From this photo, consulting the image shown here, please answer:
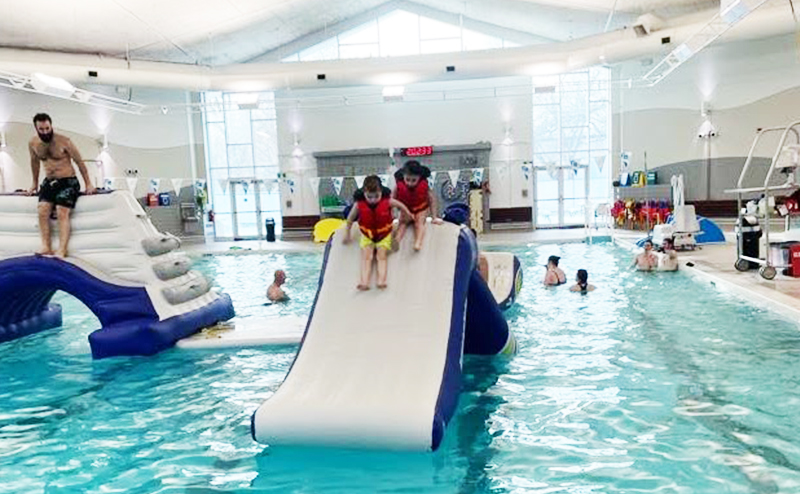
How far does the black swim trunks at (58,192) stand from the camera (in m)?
6.76

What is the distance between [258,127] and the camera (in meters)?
21.9

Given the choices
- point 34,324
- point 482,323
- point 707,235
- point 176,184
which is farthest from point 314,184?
point 482,323

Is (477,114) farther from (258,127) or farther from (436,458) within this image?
(436,458)

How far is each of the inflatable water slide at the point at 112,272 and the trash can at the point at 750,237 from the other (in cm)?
749

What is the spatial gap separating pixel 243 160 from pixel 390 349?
1886 cm

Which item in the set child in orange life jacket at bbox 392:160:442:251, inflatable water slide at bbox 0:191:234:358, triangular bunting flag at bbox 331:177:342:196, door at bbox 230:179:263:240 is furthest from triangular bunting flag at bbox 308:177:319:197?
child in orange life jacket at bbox 392:160:442:251

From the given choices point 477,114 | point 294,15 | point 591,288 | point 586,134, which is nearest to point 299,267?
point 591,288

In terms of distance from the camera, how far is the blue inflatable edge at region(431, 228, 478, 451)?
376 centimetres

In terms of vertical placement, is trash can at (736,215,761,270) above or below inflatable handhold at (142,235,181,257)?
below

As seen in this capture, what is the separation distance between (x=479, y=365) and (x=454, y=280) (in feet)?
3.92

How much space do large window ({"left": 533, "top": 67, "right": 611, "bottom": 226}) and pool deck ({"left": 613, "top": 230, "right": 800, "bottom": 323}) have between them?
28.6ft

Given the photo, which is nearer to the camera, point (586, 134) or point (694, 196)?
point (694, 196)

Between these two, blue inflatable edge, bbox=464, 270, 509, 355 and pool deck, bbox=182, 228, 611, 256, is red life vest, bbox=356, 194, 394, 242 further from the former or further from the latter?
pool deck, bbox=182, 228, 611, 256

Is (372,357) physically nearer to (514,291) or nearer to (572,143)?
(514,291)
